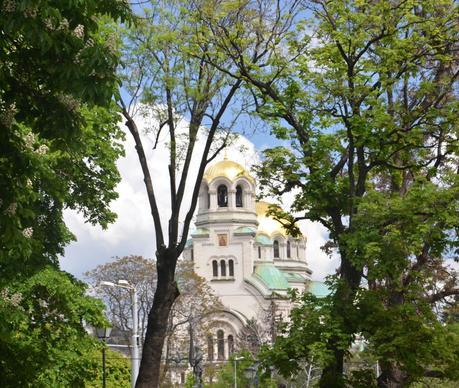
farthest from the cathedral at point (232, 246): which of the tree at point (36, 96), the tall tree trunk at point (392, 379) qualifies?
the tree at point (36, 96)

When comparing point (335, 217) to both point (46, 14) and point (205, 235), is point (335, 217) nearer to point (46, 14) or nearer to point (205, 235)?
point (46, 14)

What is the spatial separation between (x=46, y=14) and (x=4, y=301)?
3.96 meters

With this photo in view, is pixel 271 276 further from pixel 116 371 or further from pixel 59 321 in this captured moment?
pixel 59 321

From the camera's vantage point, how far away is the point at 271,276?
83.2m

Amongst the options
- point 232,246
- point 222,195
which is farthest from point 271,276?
point 222,195

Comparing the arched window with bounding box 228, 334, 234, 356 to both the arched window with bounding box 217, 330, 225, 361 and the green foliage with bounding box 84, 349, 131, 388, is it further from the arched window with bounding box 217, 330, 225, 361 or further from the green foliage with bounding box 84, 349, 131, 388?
the green foliage with bounding box 84, 349, 131, 388

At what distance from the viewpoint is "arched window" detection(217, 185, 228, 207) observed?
275 ft

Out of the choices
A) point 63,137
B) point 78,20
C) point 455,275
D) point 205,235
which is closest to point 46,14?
point 78,20

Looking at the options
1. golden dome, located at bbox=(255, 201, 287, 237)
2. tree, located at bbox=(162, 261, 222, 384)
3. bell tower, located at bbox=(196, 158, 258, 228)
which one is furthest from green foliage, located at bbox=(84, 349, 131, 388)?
golden dome, located at bbox=(255, 201, 287, 237)

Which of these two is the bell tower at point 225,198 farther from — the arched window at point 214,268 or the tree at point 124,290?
the tree at point 124,290

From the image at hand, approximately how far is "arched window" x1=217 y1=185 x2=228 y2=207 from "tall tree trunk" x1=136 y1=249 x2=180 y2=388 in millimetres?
65474

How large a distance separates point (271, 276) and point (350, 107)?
67.4m

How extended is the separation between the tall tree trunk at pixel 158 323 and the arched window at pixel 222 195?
6547 cm

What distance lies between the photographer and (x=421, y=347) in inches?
567
